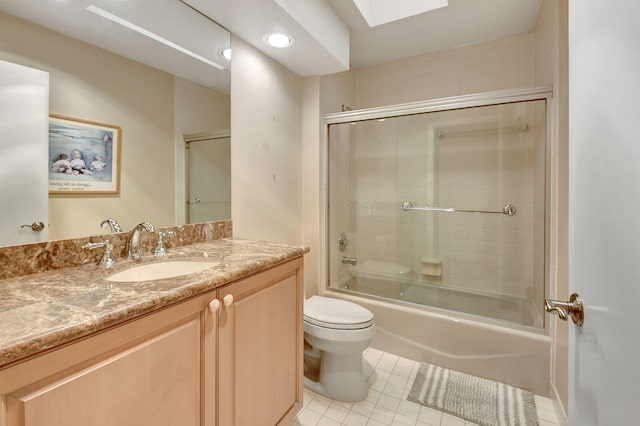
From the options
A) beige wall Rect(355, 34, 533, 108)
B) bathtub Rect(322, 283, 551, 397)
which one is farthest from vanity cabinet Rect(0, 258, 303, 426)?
beige wall Rect(355, 34, 533, 108)

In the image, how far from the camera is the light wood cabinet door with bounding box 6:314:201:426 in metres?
0.59

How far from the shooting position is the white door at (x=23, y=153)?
94 centimetres

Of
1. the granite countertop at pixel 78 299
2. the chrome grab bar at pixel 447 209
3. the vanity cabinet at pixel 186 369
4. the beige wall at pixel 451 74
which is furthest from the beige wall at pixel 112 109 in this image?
the beige wall at pixel 451 74

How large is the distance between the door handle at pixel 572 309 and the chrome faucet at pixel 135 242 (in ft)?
4.45

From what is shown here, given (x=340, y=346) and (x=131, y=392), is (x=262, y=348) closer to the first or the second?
(x=131, y=392)

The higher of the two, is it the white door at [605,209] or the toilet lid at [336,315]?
the white door at [605,209]

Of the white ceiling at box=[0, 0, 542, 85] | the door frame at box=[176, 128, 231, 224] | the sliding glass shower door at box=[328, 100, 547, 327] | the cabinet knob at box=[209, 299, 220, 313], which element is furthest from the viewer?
the sliding glass shower door at box=[328, 100, 547, 327]

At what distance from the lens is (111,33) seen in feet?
3.98

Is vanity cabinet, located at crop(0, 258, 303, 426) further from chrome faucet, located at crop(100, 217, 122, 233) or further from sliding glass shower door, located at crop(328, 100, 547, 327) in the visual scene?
sliding glass shower door, located at crop(328, 100, 547, 327)

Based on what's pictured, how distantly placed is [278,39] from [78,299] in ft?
5.38

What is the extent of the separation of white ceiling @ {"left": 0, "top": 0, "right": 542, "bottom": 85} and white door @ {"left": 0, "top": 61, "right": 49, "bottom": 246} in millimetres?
218

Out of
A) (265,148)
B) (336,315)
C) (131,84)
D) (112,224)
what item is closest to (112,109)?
(131,84)

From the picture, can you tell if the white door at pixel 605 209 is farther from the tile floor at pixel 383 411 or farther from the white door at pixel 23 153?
the white door at pixel 23 153

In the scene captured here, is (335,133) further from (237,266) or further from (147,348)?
(147,348)
